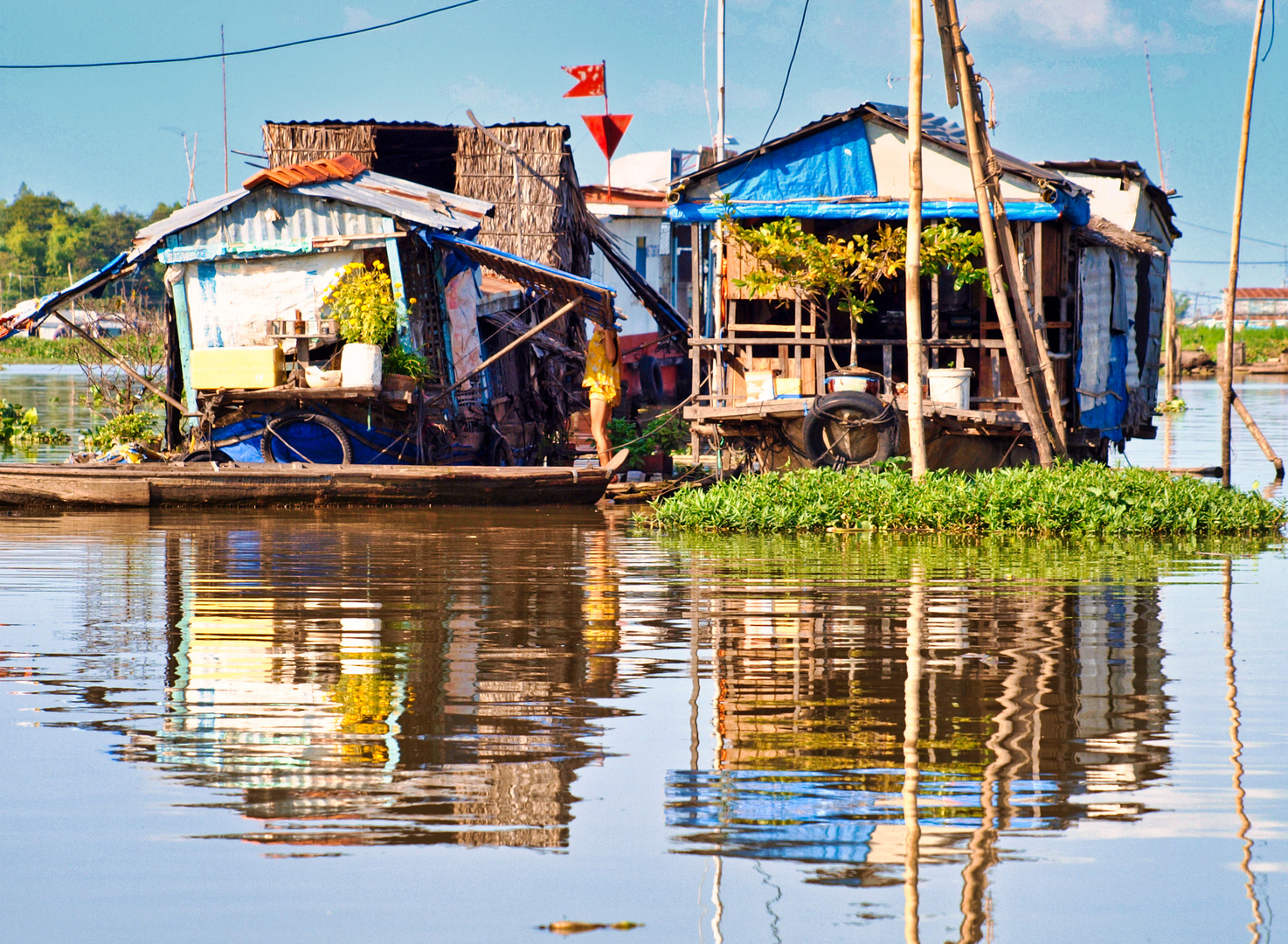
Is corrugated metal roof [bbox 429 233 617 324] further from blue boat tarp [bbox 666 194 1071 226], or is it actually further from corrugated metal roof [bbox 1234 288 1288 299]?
corrugated metal roof [bbox 1234 288 1288 299]

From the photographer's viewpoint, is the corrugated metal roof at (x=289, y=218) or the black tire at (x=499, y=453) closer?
the corrugated metal roof at (x=289, y=218)

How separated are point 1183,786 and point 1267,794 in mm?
251

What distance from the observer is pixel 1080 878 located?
3875mm

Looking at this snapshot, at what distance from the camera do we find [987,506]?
37.7ft

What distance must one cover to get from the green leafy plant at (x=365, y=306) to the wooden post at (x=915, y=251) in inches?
211

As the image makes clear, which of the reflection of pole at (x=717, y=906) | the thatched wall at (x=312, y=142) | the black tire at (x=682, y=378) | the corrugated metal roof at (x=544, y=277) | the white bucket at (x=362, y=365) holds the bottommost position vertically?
the reflection of pole at (x=717, y=906)

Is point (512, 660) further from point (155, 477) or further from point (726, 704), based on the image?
point (155, 477)

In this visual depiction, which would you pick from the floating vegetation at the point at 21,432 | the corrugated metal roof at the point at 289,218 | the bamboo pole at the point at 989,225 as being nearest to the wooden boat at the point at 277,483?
the corrugated metal roof at the point at 289,218

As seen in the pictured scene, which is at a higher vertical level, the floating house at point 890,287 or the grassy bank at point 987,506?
the floating house at point 890,287

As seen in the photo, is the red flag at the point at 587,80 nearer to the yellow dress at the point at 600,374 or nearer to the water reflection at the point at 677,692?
the yellow dress at the point at 600,374

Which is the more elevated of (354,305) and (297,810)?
(354,305)

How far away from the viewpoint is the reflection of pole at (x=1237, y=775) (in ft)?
12.2

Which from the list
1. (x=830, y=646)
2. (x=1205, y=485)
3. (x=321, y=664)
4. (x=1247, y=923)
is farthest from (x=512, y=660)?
(x=1205, y=485)

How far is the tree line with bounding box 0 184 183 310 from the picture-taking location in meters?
76.5
